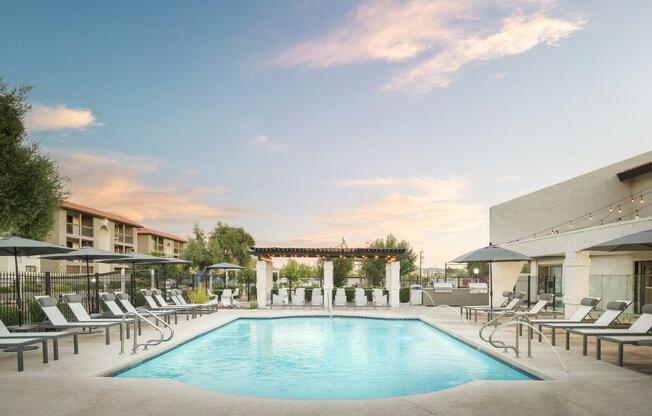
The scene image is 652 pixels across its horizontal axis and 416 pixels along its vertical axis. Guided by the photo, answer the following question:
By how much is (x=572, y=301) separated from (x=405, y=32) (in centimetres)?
1048

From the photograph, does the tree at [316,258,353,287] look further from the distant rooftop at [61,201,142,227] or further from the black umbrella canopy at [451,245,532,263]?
the distant rooftop at [61,201,142,227]

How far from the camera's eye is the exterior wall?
94.3 feet

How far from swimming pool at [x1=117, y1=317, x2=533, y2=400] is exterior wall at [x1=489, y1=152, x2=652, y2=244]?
17.4 metres

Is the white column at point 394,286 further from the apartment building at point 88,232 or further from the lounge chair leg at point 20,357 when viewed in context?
the apartment building at point 88,232

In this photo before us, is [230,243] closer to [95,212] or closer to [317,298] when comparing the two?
[95,212]

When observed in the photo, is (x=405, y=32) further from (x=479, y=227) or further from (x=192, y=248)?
(x=192, y=248)

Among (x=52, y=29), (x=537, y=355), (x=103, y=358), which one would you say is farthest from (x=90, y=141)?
(x=537, y=355)

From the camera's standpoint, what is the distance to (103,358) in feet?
32.5

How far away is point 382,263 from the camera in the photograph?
44.8 m

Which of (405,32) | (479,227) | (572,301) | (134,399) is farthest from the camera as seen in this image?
(479,227)

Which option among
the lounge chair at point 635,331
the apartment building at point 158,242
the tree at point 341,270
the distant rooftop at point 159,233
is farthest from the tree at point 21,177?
the distant rooftop at point 159,233

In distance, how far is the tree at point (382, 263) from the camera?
44625 millimetres

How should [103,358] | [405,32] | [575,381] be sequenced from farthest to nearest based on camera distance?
1. [405,32]
2. [103,358]
3. [575,381]

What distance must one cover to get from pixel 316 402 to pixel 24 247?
29.6ft
